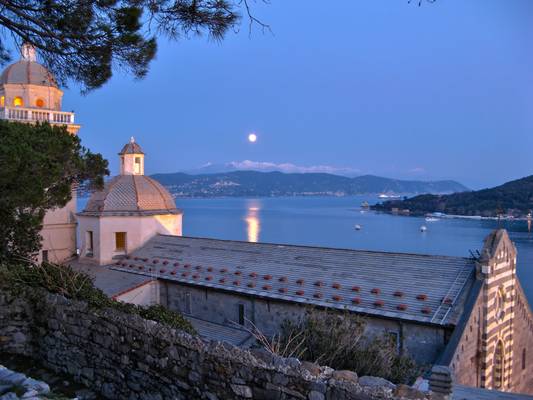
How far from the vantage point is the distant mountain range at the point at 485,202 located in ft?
358

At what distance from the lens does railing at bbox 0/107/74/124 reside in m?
26.5

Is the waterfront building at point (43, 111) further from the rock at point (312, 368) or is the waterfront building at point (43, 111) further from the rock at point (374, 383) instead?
the rock at point (374, 383)

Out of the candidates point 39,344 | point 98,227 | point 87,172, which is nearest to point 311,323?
point 39,344

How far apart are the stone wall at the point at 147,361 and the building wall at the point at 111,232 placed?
16.1 meters

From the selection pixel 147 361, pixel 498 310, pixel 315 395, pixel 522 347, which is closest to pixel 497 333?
pixel 498 310

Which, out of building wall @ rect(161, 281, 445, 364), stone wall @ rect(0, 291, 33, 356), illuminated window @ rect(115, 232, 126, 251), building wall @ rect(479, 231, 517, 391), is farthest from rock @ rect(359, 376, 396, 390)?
illuminated window @ rect(115, 232, 126, 251)

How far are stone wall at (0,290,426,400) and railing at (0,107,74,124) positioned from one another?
20.8 m

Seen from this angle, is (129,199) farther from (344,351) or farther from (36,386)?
(36,386)

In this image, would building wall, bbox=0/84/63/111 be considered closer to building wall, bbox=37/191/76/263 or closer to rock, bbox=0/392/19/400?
building wall, bbox=37/191/76/263

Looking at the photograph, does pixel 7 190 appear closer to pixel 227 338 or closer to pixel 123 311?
pixel 123 311

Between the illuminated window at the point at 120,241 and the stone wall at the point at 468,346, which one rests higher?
the illuminated window at the point at 120,241

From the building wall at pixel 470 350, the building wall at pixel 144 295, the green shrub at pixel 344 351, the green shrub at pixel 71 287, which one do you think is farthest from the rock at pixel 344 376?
the building wall at pixel 144 295

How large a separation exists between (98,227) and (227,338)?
11850mm

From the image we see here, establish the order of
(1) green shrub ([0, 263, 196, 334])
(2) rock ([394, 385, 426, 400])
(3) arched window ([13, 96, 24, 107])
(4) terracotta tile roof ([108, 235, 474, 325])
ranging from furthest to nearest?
(3) arched window ([13, 96, 24, 107]) → (4) terracotta tile roof ([108, 235, 474, 325]) → (1) green shrub ([0, 263, 196, 334]) → (2) rock ([394, 385, 426, 400])
